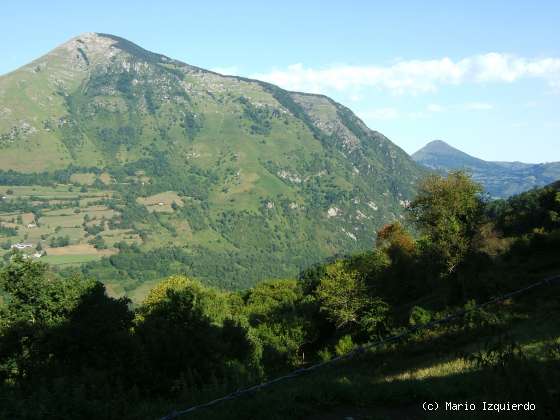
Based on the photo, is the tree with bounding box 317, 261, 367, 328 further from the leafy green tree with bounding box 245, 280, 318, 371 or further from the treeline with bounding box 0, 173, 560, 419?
the leafy green tree with bounding box 245, 280, 318, 371

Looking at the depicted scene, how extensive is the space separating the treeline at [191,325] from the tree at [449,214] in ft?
0.42

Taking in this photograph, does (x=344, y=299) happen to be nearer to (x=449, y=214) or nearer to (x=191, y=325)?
(x=449, y=214)

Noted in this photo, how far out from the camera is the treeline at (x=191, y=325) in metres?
15.0

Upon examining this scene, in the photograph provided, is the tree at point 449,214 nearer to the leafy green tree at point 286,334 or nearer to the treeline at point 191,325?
the treeline at point 191,325

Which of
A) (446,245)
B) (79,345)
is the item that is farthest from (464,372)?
(446,245)

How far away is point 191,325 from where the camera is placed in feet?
97.0

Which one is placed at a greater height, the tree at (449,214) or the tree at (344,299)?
the tree at (449,214)

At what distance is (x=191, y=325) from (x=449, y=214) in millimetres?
27515

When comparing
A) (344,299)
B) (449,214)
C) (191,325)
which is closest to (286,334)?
(344,299)

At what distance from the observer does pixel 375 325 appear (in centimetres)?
4431

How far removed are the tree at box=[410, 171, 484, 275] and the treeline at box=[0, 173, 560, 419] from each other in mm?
130

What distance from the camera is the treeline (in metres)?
15.0

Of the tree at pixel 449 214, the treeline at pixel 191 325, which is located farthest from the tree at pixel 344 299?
the tree at pixel 449 214

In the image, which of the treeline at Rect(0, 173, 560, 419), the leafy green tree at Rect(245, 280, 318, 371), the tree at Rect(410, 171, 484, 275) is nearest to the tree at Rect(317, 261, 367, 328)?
the treeline at Rect(0, 173, 560, 419)
